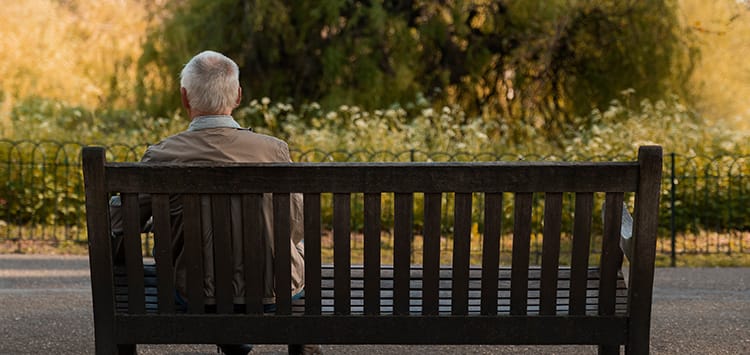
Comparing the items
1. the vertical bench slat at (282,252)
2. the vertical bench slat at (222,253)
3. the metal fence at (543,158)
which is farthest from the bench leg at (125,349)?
the metal fence at (543,158)

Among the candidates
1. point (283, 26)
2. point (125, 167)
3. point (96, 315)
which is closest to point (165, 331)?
point (96, 315)

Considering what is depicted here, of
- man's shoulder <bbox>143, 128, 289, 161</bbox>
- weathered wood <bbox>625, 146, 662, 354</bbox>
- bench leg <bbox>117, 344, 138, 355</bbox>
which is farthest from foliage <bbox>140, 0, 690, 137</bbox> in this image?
weathered wood <bbox>625, 146, 662, 354</bbox>

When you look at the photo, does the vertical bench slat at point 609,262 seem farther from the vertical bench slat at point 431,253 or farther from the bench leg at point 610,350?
the vertical bench slat at point 431,253

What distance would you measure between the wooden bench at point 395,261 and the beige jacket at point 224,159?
2.3 inches

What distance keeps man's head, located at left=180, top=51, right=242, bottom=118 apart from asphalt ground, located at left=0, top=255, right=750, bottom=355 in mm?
1653

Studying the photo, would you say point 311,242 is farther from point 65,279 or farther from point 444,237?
point 444,237

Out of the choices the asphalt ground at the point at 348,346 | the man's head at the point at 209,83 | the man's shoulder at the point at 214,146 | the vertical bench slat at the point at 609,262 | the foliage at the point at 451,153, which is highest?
the man's head at the point at 209,83

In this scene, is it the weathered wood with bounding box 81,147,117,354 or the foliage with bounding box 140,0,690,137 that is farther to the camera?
the foliage with bounding box 140,0,690,137

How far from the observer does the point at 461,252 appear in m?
3.29

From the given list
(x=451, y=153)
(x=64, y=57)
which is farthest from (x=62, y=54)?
(x=451, y=153)

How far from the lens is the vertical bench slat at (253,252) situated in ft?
10.7

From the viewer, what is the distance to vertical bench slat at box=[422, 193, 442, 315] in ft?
10.6

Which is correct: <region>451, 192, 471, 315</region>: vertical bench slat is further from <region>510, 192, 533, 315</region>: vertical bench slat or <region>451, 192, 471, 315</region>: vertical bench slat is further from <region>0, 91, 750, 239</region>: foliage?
<region>0, 91, 750, 239</region>: foliage

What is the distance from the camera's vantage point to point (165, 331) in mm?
3334
